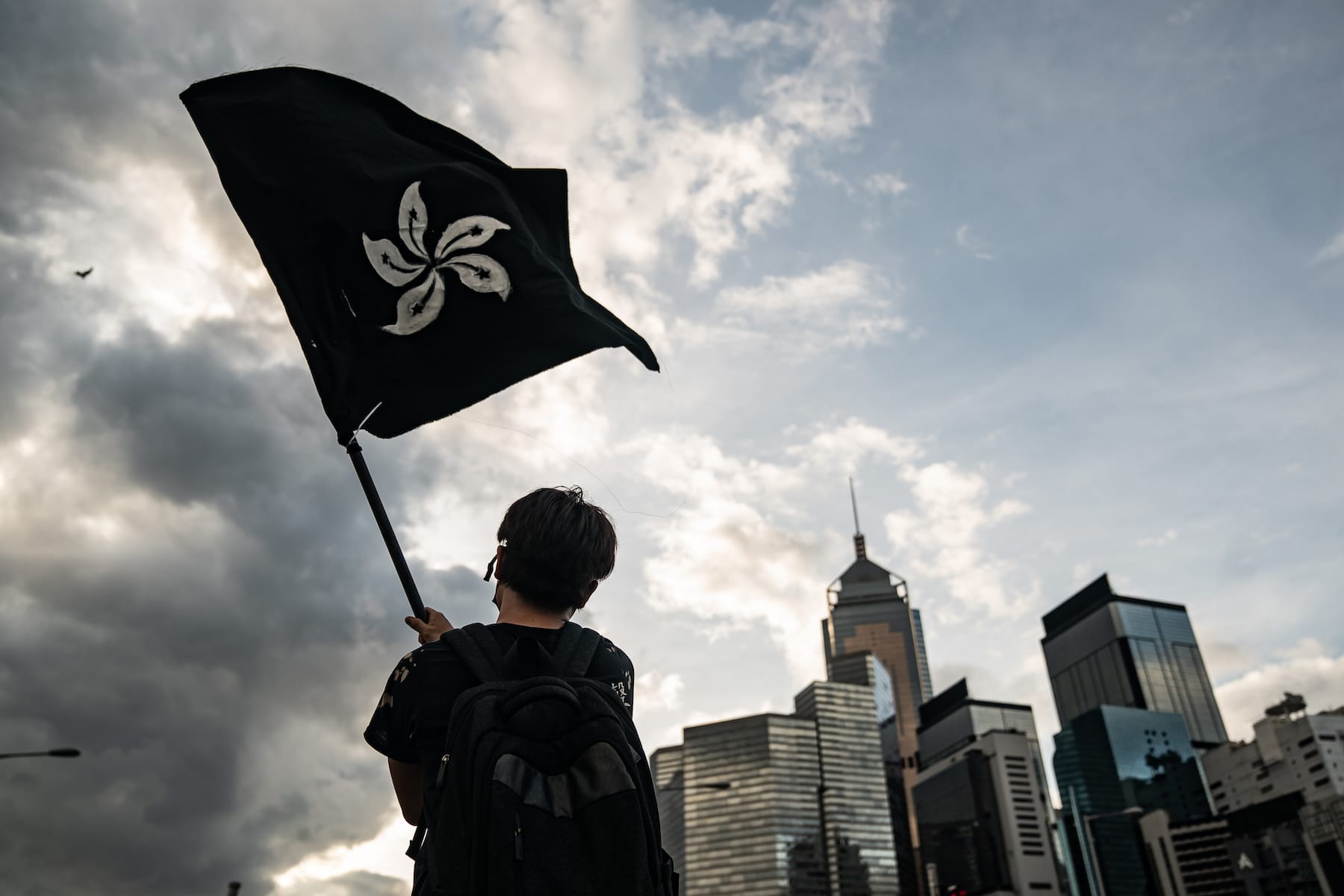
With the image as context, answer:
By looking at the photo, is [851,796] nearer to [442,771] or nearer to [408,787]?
[408,787]

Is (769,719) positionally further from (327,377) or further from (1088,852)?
(327,377)

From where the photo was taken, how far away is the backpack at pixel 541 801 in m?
2.49

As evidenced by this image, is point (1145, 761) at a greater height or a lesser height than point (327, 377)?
greater

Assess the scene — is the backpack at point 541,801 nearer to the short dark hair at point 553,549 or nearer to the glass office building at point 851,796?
the short dark hair at point 553,549

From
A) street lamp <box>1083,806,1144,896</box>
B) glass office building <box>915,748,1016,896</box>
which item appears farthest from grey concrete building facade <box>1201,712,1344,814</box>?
glass office building <box>915,748,1016,896</box>

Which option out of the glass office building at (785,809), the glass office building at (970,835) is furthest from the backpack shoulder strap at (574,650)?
the glass office building at (970,835)

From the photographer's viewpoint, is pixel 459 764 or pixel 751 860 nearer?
pixel 459 764

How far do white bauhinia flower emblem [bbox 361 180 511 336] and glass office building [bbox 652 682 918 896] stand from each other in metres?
181

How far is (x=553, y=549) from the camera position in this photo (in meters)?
3.48

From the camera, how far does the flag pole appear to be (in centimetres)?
368

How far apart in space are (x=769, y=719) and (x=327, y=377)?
193 metres

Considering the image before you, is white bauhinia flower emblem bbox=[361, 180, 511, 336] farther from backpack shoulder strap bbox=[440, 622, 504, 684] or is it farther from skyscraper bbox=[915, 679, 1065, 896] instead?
skyscraper bbox=[915, 679, 1065, 896]

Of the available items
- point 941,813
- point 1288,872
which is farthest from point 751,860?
point 1288,872

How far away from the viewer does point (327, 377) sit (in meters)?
4.56
